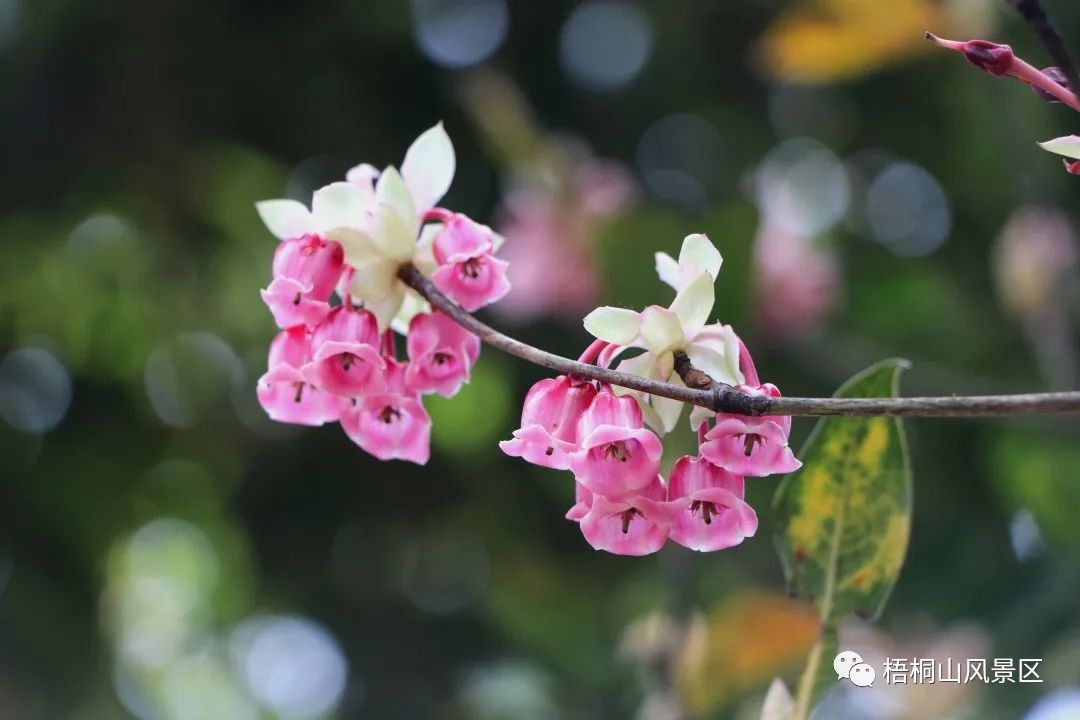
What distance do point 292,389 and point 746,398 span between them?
257mm

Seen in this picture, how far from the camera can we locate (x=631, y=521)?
1.57 ft

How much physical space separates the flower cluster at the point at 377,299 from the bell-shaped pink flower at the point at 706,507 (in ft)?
0.44

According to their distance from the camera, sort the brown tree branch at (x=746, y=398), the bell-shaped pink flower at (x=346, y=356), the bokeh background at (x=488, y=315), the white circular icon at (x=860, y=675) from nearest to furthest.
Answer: the brown tree branch at (x=746, y=398) → the bell-shaped pink flower at (x=346, y=356) → the white circular icon at (x=860, y=675) → the bokeh background at (x=488, y=315)

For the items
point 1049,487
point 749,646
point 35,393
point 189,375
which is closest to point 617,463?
point 749,646

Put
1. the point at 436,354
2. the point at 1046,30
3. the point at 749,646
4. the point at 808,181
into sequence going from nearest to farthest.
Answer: the point at 1046,30, the point at 436,354, the point at 749,646, the point at 808,181

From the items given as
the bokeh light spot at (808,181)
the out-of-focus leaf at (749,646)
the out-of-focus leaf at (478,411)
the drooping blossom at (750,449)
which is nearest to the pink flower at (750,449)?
the drooping blossom at (750,449)

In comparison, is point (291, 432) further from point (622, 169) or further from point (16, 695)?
point (622, 169)

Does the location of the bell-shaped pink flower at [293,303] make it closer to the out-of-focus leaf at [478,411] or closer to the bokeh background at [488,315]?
the bokeh background at [488,315]

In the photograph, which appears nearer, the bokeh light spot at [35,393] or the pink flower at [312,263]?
the pink flower at [312,263]

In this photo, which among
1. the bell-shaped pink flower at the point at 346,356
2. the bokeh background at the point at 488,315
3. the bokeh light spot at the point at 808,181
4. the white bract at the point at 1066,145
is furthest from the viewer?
the bokeh light spot at the point at 808,181

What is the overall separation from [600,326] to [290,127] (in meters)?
1.37

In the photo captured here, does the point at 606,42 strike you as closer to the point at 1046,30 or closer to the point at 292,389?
the point at 292,389

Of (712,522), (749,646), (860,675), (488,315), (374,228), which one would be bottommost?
(749,646)
